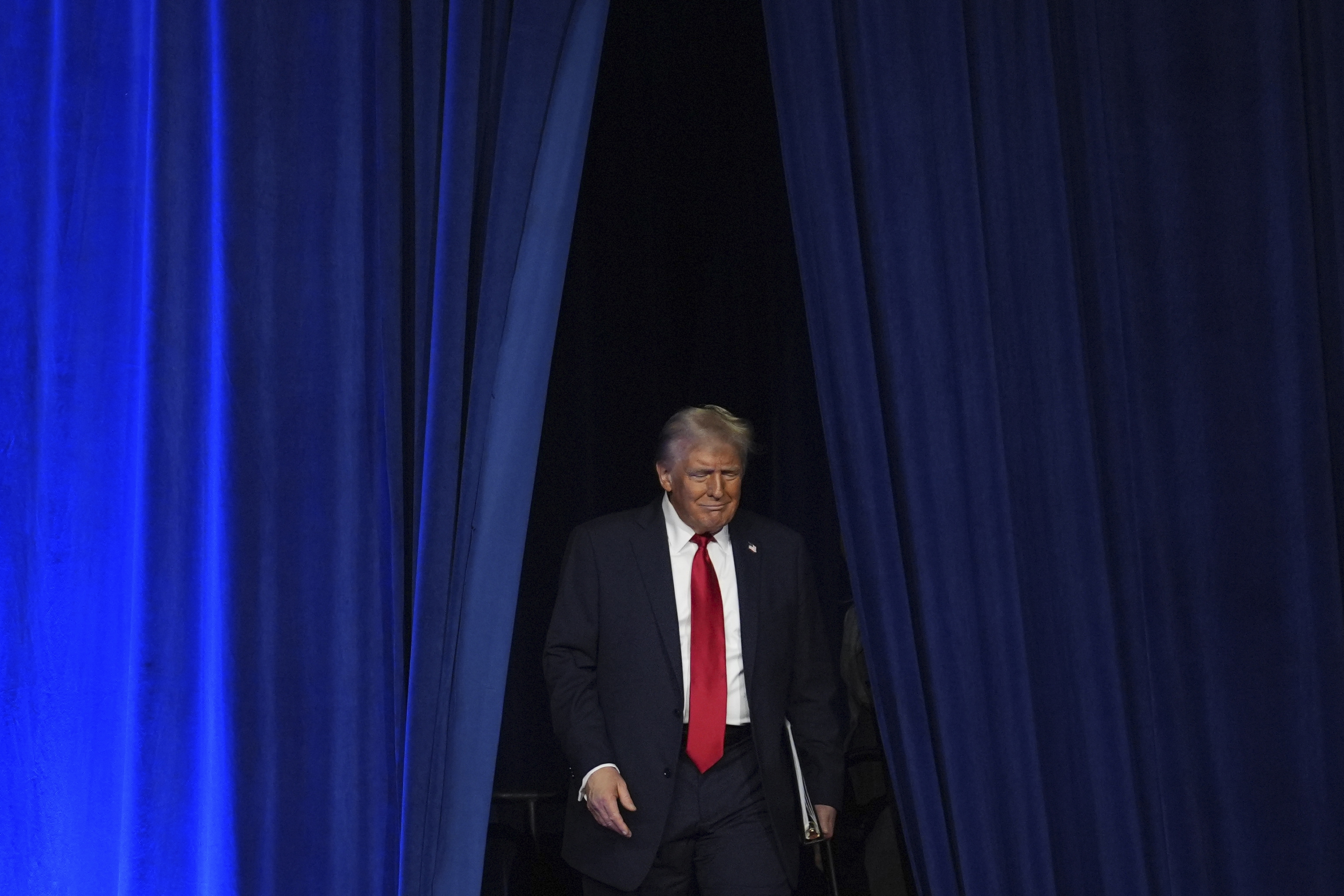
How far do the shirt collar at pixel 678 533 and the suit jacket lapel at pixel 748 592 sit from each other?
0.08 ft

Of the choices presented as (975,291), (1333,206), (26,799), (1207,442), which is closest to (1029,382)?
(975,291)

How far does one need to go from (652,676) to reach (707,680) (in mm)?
128

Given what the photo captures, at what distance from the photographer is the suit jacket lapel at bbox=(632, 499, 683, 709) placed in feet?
10.1

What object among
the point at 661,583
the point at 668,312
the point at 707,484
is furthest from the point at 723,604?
the point at 668,312

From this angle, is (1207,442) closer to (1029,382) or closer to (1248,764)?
(1029,382)

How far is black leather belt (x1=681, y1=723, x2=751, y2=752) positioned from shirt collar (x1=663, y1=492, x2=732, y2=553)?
1.42ft

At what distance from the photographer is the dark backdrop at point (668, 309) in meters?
4.84

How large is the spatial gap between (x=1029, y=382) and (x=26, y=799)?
2.17 m

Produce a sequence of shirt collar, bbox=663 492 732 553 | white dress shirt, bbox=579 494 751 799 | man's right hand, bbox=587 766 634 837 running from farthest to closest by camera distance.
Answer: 1. shirt collar, bbox=663 492 732 553
2. white dress shirt, bbox=579 494 751 799
3. man's right hand, bbox=587 766 634 837

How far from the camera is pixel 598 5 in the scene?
274cm

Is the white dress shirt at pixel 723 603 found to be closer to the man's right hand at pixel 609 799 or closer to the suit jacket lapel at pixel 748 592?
the suit jacket lapel at pixel 748 592

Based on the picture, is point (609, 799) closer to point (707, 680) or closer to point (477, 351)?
point (707, 680)

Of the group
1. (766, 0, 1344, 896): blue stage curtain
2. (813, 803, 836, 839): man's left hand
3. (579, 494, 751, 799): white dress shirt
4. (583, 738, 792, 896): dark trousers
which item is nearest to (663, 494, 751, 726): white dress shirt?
(579, 494, 751, 799): white dress shirt

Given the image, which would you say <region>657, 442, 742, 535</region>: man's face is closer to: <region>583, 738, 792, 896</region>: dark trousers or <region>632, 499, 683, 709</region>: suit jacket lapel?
<region>632, 499, 683, 709</region>: suit jacket lapel
